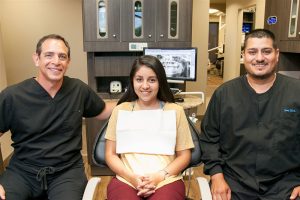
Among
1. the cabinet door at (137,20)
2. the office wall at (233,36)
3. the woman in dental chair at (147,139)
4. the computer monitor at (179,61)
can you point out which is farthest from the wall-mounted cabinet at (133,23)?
the office wall at (233,36)

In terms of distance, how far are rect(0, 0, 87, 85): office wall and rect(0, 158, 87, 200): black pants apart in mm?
3082

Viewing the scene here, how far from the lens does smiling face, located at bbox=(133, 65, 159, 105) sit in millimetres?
1553

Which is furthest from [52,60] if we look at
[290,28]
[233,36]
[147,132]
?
[233,36]

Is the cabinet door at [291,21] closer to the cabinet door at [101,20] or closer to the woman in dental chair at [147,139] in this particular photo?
the cabinet door at [101,20]

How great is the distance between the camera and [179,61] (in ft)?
8.95

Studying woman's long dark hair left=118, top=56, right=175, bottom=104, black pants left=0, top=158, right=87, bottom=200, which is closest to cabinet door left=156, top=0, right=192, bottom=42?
woman's long dark hair left=118, top=56, right=175, bottom=104

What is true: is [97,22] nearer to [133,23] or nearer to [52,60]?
[133,23]

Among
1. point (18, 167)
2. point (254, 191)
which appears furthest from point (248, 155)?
point (18, 167)

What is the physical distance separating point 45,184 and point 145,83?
2.44ft

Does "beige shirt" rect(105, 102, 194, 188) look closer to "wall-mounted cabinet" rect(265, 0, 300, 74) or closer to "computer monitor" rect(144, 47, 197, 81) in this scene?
"computer monitor" rect(144, 47, 197, 81)

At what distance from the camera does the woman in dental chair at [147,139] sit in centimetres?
148

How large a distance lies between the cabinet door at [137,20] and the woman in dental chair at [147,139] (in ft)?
4.60

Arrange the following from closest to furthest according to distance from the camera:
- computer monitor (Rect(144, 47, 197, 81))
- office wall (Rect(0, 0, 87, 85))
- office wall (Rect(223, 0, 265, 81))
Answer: computer monitor (Rect(144, 47, 197, 81)) < office wall (Rect(0, 0, 87, 85)) < office wall (Rect(223, 0, 265, 81))

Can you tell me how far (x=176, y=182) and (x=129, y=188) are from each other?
234mm
